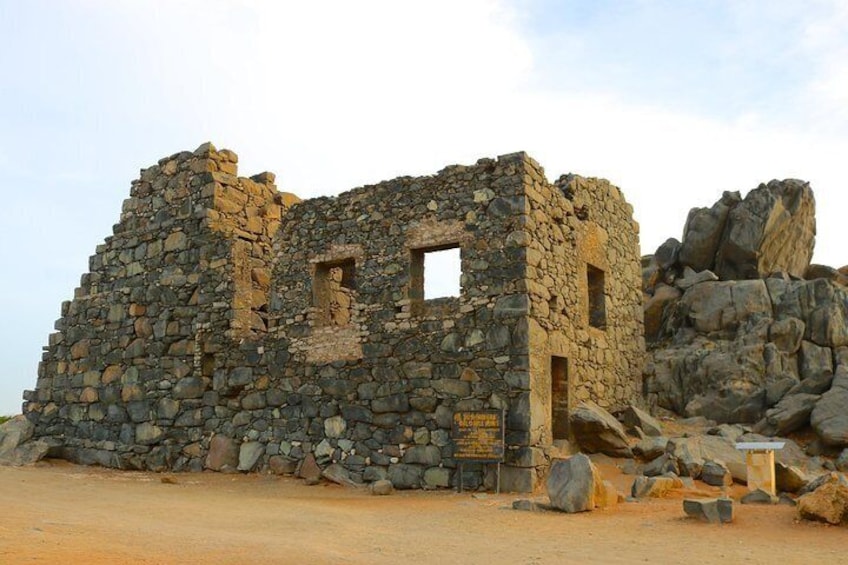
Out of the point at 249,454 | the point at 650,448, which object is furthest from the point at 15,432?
the point at 650,448

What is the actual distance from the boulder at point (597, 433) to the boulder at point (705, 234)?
833 cm

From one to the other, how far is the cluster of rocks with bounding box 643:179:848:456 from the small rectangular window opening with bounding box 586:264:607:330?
95.5 inches

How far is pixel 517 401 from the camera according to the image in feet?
33.7

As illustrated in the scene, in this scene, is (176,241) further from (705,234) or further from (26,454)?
(705,234)

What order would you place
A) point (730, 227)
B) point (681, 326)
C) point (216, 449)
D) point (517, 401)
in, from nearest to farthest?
point (517, 401) < point (216, 449) < point (681, 326) < point (730, 227)

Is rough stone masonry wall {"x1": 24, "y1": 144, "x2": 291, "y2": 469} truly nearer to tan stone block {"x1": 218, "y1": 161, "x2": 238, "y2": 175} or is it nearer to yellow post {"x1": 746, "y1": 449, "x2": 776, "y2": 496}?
tan stone block {"x1": 218, "y1": 161, "x2": 238, "y2": 175}

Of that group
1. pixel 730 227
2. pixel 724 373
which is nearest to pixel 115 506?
pixel 724 373

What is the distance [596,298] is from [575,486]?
5.33m

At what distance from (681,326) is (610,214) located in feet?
12.4

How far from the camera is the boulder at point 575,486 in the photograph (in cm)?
844

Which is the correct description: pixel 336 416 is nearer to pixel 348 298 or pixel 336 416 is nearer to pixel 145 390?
pixel 348 298

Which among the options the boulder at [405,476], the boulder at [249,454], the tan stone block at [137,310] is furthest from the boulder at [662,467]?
the tan stone block at [137,310]

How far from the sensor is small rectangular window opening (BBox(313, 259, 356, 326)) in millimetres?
12523

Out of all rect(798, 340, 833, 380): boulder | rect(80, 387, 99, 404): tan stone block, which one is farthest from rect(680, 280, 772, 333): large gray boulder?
rect(80, 387, 99, 404): tan stone block
